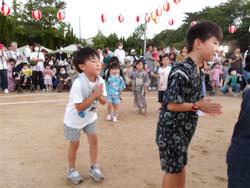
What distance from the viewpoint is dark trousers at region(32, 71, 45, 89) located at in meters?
11.9

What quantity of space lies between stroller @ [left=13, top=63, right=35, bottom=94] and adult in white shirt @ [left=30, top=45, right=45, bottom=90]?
0.24m

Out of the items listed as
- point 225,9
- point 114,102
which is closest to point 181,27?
point 225,9

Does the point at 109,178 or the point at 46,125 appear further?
the point at 46,125

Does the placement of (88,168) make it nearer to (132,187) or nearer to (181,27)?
(132,187)

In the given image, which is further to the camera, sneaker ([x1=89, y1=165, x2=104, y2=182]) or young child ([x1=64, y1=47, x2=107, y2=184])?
sneaker ([x1=89, y1=165, x2=104, y2=182])

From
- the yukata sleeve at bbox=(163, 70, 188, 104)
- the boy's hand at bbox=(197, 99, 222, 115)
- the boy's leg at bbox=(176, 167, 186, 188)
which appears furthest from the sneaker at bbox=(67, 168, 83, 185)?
the boy's hand at bbox=(197, 99, 222, 115)

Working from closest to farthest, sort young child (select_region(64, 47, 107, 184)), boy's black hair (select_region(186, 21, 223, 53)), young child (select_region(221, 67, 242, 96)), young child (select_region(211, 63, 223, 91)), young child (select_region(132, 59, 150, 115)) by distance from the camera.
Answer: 1. boy's black hair (select_region(186, 21, 223, 53))
2. young child (select_region(64, 47, 107, 184))
3. young child (select_region(132, 59, 150, 115))
4. young child (select_region(221, 67, 242, 96))
5. young child (select_region(211, 63, 223, 91))

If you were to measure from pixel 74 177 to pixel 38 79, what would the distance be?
360 inches

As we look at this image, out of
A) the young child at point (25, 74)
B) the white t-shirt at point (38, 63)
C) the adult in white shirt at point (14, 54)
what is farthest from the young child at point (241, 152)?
the adult in white shirt at point (14, 54)

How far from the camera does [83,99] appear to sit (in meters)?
3.24

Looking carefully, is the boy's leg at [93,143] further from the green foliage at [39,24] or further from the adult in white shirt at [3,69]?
the green foliage at [39,24]

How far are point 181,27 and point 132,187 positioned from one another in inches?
2145

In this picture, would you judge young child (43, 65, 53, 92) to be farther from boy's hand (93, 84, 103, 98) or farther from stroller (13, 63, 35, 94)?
boy's hand (93, 84, 103, 98)

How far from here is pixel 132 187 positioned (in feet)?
11.3
